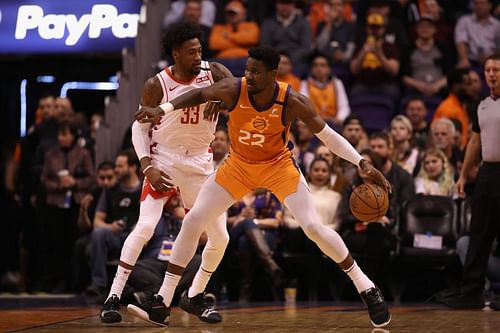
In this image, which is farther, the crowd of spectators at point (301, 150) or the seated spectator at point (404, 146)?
the seated spectator at point (404, 146)

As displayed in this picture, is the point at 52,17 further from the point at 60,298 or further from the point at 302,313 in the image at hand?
the point at 302,313

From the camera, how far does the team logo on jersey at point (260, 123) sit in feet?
23.1

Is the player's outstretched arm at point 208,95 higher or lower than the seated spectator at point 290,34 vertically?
lower

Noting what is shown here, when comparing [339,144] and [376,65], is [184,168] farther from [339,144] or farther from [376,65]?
[376,65]

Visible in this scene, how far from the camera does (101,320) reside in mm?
7348

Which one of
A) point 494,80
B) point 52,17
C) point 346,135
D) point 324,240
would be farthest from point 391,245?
point 52,17

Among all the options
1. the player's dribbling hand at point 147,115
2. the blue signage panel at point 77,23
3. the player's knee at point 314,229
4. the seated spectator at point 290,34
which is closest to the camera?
the player's dribbling hand at point 147,115

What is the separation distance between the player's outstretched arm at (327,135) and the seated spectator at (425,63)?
208 inches

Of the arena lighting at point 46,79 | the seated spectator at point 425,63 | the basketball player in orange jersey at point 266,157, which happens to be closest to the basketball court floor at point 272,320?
the basketball player in orange jersey at point 266,157

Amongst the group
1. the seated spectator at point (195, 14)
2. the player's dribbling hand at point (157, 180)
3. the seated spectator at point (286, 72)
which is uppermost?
the seated spectator at point (195, 14)

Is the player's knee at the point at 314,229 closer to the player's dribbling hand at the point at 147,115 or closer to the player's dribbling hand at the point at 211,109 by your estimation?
the player's dribbling hand at the point at 211,109

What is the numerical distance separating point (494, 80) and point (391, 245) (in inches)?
83.7

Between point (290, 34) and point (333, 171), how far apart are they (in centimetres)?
243

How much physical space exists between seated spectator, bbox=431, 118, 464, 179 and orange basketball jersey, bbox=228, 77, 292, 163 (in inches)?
151
